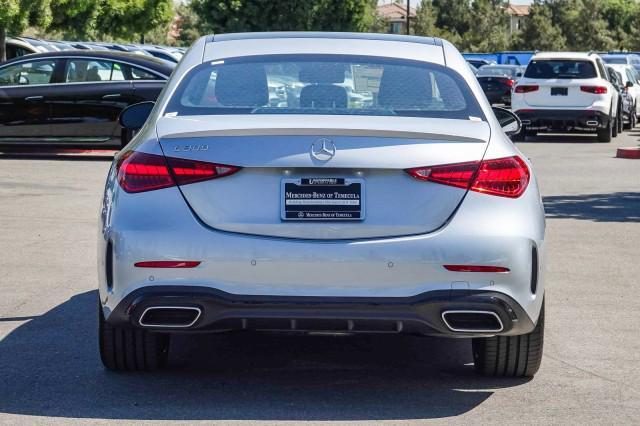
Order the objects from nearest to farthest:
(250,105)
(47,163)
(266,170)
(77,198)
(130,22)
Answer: (266,170) → (250,105) → (77,198) → (47,163) → (130,22)

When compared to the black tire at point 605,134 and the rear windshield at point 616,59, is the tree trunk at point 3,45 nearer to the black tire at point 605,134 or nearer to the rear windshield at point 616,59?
the black tire at point 605,134

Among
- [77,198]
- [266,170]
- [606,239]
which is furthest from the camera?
[77,198]

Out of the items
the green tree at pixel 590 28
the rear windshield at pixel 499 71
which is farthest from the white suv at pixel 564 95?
the green tree at pixel 590 28

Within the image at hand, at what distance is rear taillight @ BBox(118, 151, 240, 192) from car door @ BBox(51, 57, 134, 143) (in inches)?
549

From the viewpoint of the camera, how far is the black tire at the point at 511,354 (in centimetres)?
630

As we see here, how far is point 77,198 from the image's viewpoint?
14.9 metres

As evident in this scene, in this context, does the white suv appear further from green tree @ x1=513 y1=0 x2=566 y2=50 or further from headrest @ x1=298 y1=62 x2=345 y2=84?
green tree @ x1=513 y1=0 x2=566 y2=50

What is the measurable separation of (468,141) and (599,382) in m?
1.44

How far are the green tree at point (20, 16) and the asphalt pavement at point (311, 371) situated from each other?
82.8ft

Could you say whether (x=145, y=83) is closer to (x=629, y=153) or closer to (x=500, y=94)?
(x=629, y=153)

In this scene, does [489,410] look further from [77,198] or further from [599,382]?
[77,198]

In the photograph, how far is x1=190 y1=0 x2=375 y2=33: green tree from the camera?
7531 cm

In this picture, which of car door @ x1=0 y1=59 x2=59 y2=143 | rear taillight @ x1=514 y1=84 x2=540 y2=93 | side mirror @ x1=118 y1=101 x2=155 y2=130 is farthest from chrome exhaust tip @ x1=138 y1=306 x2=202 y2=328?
rear taillight @ x1=514 y1=84 x2=540 y2=93

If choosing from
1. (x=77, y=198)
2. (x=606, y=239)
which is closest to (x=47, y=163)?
(x=77, y=198)
